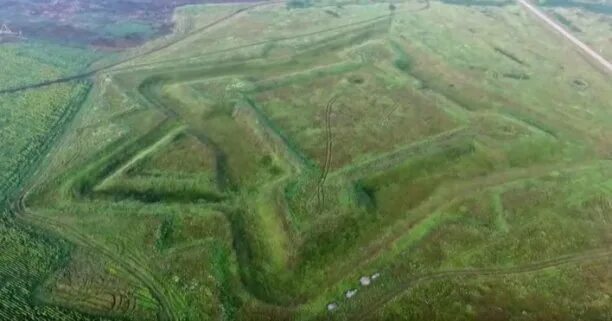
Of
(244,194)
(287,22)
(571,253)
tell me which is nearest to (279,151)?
(244,194)

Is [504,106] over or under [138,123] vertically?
under

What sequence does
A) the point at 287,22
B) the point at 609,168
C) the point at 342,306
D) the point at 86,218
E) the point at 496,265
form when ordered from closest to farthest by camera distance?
the point at 342,306
the point at 496,265
the point at 86,218
the point at 609,168
the point at 287,22

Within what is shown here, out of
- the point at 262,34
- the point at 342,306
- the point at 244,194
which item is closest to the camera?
the point at 342,306

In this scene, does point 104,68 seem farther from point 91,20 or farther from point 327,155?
point 327,155

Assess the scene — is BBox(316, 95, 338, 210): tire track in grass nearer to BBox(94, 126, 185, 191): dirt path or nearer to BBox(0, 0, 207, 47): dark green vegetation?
BBox(94, 126, 185, 191): dirt path

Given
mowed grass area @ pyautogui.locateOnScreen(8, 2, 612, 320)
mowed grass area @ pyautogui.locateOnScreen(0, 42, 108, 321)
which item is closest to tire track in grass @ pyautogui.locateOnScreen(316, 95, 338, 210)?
mowed grass area @ pyautogui.locateOnScreen(8, 2, 612, 320)

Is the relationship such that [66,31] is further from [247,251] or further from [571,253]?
[571,253]
